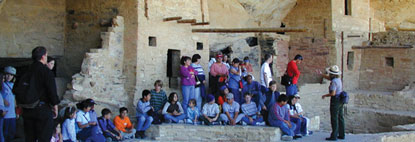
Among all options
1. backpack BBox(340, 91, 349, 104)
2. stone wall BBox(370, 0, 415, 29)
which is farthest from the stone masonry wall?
stone wall BBox(370, 0, 415, 29)

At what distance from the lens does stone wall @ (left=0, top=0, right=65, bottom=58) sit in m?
8.83

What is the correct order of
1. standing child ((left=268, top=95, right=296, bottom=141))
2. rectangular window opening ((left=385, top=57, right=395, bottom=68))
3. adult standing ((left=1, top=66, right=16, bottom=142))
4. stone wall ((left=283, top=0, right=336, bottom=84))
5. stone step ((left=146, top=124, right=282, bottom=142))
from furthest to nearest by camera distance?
rectangular window opening ((left=385, top=57, right=395, bottom=68))
stone wall ((left=283, top=0, right=336, bottom=84))
stone step ((left=146, top=124, right=282, bottom=142))
standing child ((left=268, top=95, right=296, bottom=141))
adult standing ((left=1, top=66, right=16, bottom=142))

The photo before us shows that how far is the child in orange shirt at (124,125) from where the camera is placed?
7898 millimetres

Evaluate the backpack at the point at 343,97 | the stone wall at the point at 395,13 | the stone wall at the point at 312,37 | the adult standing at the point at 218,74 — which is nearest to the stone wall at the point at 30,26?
the adult standing at the point at 218,74

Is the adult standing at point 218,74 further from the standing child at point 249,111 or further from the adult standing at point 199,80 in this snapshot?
the standing child at point 249,111

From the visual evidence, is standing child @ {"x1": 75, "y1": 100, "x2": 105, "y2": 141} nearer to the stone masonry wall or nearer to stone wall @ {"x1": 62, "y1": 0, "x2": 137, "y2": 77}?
the stone masonry wall

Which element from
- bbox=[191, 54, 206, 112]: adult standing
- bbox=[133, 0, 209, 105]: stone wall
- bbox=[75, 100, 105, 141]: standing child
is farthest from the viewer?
bbox=[191, 54, 206, 112]: adult standing

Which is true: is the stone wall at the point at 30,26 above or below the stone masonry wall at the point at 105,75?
above

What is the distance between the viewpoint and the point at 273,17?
14.5m

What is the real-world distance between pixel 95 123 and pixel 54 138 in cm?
81

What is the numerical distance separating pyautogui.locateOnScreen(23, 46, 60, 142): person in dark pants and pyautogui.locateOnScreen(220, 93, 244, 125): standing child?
405 centimetres

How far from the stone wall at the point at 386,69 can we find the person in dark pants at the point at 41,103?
12851 mm

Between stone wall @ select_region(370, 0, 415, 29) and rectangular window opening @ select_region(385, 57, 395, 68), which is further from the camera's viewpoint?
stone wall @ select_region(370, 0, 415, 29)

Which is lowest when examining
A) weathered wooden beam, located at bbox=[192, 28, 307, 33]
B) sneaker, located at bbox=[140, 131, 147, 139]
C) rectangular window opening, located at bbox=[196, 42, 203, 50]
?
sneaker, located at bbox=[140, 131, 147, 139]
